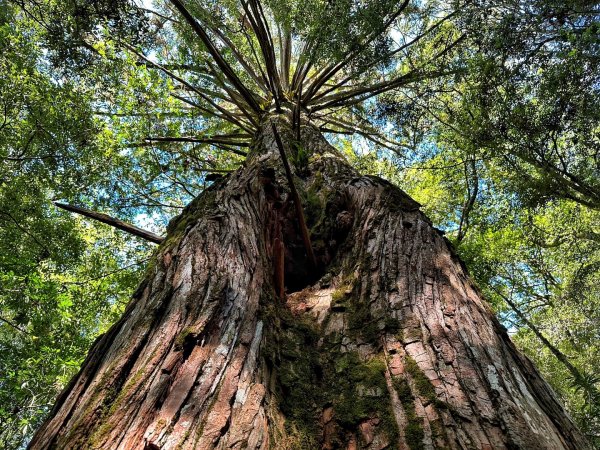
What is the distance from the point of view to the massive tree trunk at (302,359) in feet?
4.35

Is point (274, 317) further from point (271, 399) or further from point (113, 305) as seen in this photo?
point (113, 305)

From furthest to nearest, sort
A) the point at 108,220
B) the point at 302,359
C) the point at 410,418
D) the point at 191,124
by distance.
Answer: the point at 191,124, the point at 108,220, the point at 302,359, the point at 410,418

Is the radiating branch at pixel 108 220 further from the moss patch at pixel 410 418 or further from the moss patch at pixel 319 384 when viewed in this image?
the moss patch at pixel 410 418

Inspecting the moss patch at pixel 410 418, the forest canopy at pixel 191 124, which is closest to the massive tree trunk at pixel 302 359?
the moss patch at pixel 410 418

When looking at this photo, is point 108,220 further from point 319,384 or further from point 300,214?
point 319,384

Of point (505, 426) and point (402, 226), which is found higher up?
point (402, 226)

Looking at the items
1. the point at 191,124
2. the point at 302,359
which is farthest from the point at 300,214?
the point at 191,124

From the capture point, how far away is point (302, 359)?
1928 millimetres

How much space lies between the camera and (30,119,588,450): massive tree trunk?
133 centimetres

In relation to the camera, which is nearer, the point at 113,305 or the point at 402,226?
the point at 402,226

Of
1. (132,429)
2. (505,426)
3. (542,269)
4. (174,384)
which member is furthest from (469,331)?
(542,269)

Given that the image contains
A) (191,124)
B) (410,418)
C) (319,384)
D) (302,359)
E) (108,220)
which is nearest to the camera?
(410,418)

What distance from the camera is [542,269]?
30.5 ft

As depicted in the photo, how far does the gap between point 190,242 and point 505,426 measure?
1.72 meters
